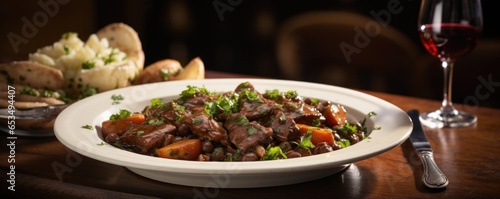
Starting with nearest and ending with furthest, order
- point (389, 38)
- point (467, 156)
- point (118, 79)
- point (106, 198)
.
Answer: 1. point (106, 198)
2. point (467, 156)
3. point (118, 79)
4. point (389, 38)

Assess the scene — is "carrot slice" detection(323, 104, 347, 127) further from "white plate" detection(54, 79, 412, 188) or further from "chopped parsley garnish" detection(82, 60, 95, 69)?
"chopped parsley garnish" detection(82, 60, 95, 69)

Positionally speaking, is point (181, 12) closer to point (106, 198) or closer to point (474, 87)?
point (474, 87)

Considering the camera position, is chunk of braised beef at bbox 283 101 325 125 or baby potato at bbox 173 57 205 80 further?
baby potato at bbox 173 57 205 80

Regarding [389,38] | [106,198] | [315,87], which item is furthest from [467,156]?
[389,38]

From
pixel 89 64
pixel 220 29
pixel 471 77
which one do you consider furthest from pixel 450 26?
pixel 220 29

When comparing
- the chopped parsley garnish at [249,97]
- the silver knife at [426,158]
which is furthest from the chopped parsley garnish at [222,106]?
the silver knife at [426,158]

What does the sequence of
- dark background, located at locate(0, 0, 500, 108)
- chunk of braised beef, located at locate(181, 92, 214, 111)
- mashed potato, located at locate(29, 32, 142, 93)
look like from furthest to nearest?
1. dark background, located at locate(0, 0, 500, 108)
2. mashed potato, located at locate(29, 32, 142, 93)
3. chunk of braised beef, located at locate(181, 92, 214, 111)

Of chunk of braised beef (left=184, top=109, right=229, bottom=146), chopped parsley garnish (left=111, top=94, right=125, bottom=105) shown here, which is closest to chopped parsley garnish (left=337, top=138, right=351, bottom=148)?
chunk of braised beef (left=184, top=109, right=229, bottom=146)
